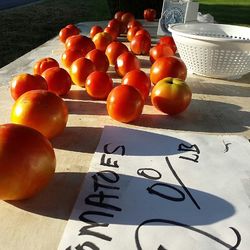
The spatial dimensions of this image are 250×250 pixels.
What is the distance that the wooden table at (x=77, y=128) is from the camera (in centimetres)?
51

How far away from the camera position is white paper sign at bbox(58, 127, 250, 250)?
497 mm

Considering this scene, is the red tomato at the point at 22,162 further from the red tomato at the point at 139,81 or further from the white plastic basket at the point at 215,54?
the white plastic basket at the point at 215,54

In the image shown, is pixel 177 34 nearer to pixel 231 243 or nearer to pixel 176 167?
→ pixel 176 167

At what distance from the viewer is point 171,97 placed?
87 cm

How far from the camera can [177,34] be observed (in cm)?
114

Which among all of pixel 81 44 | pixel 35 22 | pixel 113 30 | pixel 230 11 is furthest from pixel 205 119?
pixel 230 11

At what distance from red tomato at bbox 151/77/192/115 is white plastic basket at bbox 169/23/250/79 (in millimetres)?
225

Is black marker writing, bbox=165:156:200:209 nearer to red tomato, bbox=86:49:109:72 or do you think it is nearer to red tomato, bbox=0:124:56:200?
red tomato, bbox=0:124:56:200

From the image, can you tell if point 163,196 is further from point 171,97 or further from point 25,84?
point 25,84

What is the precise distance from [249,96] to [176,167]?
0.49 meters

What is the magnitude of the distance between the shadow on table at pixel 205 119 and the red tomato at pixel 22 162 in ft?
1.05

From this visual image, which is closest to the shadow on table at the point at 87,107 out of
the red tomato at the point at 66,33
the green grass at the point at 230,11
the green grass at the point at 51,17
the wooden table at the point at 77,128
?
the wooden table at the point at 77,128

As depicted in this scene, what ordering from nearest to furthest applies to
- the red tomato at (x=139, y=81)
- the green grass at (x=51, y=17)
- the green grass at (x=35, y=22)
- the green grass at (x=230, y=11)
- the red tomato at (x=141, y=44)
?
the red tomato at (x=139, y=81) → the red tomato at (x=141, y=44) → the green grass at (x=51, y=17) → the green grass at (x=35, y=22) → the green grass at (x=230, y=11)

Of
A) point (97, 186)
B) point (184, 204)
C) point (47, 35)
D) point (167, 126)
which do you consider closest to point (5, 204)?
point (97, 186)
